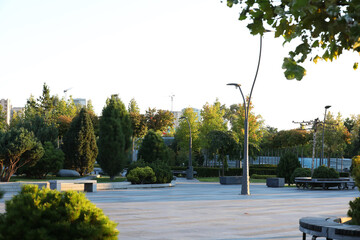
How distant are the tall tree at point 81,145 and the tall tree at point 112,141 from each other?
4.14 metres

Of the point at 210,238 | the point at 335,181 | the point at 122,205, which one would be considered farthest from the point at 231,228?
the point at 335,181

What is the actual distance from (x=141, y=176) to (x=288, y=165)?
1204 cm

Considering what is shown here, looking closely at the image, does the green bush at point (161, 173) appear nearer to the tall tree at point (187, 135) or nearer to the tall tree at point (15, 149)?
the tall tree at point (15, 149)

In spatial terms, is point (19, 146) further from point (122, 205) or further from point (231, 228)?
point (231, 228)

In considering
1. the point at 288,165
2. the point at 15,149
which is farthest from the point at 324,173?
the point at 15,149

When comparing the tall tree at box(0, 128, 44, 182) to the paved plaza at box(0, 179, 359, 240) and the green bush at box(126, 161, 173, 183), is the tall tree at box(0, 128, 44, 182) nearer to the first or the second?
the green bush at box(126, 161, 173, 183)

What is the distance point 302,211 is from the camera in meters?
15.8

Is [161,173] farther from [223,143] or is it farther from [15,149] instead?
[223,143]

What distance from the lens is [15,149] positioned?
26500 mm

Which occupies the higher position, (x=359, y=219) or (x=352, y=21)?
(x=352, y=21)

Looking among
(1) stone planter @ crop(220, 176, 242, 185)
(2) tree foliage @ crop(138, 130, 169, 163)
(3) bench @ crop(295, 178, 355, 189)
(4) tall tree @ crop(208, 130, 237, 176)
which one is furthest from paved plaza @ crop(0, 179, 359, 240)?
(2) tree foliage @ crop(138, 130, 169, 163)

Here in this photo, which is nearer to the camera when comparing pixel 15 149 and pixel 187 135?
pixel 15 149

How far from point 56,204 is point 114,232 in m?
0.81

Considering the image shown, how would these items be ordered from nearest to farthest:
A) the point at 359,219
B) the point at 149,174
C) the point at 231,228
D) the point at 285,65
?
the point at 285,65 < the point at 359,219 < the point at 231,228 < the point at 149,174
